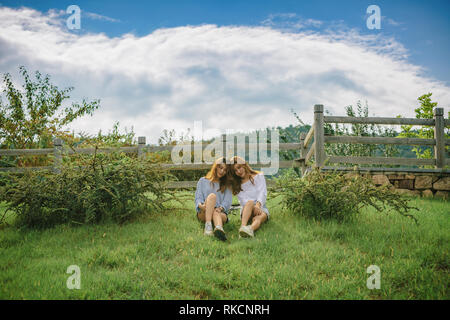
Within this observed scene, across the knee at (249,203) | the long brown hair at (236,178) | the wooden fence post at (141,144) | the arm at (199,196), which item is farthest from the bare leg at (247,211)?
the wooden fence post at (141,144)

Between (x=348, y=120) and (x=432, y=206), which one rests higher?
(x=348, y=120)

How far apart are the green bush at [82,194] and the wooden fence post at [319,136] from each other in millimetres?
4106

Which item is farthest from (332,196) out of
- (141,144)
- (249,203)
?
(141,144)

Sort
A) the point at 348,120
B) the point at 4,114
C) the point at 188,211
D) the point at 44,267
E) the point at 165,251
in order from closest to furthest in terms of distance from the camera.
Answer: the point at 44,267 < the point at 165,251 < the point at 188,211 < the point at 348,120 < the point at 4,114

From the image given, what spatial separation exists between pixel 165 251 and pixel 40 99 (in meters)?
13.5

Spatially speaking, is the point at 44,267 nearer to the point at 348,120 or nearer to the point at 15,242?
the point at 15,242

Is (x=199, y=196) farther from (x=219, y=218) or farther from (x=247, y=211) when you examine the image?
Result: (x=247, y=211)

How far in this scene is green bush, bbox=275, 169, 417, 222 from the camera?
4.70 m

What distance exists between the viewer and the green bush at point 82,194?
475 centimetres

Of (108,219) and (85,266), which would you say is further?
(108,219)

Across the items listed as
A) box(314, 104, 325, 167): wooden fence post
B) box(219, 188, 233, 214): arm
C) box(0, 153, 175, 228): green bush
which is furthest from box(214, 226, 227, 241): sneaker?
box(314, 104, 325, 167): wooden fence post

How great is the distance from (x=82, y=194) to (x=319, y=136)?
17.7 ft
